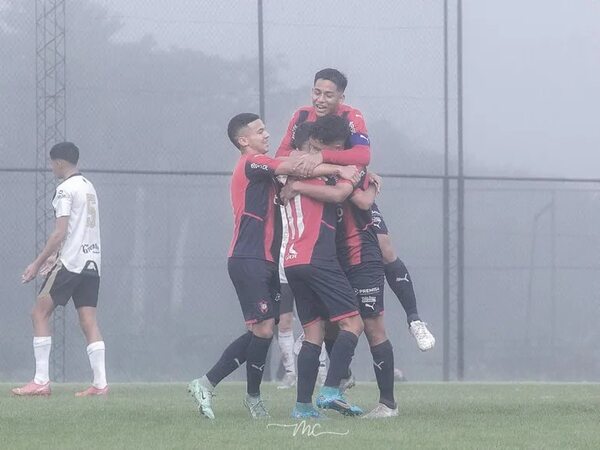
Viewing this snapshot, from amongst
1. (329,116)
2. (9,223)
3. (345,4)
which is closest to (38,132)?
(9,223)

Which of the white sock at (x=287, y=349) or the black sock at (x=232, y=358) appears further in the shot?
the white sock at (x=287, y=349)

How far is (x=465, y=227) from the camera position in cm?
1463

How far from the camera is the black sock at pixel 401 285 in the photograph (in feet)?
26.9

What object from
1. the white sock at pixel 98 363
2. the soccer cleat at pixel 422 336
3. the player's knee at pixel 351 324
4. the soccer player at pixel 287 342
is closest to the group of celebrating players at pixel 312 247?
the player's knee at pixel 351 324

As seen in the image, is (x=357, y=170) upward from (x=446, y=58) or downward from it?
downward

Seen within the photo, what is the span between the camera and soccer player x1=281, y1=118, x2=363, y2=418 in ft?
23.2

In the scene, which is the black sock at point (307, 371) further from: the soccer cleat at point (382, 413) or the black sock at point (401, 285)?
the black sock at point (401, 285)

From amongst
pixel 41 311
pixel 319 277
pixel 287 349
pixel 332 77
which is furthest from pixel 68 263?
pixel 319 277

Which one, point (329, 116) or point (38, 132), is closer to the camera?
point (329, 116)

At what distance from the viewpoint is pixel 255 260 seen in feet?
23.9

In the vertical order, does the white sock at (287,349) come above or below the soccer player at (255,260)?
below

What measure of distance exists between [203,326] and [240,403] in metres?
5.40

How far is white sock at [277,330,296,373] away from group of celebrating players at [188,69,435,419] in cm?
414

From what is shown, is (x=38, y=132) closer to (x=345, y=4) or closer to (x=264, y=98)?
A: (x=264, y=98)
